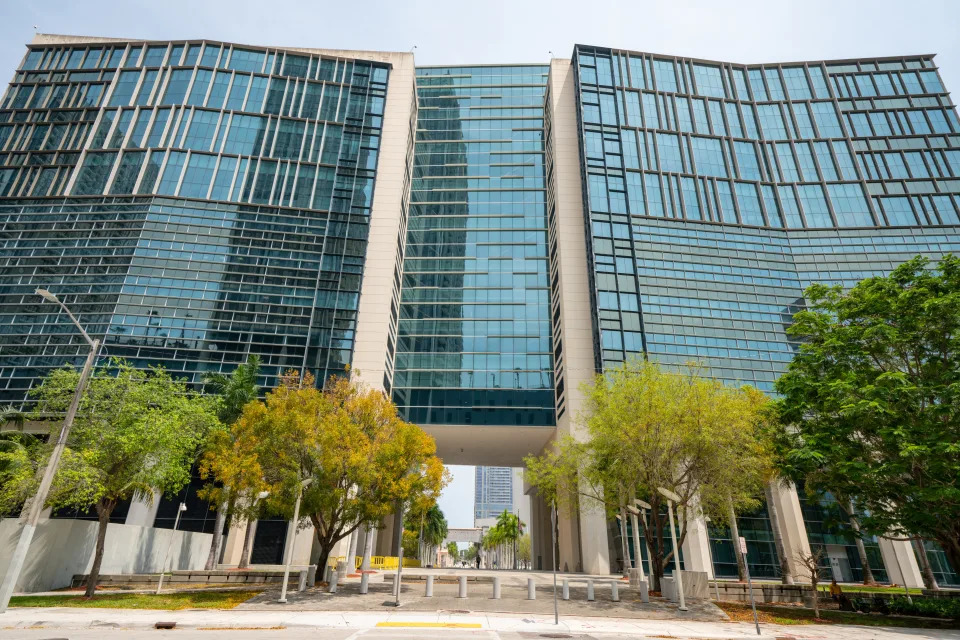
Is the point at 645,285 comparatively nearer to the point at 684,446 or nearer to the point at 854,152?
the point at 684,446

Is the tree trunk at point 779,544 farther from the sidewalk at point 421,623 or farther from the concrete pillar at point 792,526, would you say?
the sidewalk at point 421,623

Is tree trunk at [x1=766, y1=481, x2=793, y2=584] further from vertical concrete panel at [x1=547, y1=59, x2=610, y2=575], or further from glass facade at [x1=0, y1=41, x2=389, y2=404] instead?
glass facade at [x1=0, y1=41, x2=389, y2=404]

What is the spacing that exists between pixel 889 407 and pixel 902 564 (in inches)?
1172

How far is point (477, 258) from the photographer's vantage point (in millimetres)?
61719

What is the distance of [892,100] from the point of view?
67500mm

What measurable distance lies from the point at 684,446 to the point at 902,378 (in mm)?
10022

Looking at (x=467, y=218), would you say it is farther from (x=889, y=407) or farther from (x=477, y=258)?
(x=889, y=407)

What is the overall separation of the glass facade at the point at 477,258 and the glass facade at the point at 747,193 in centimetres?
896

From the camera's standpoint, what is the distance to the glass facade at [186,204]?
162 feet

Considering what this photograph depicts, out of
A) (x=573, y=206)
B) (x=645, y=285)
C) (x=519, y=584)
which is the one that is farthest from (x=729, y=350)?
(x=519, y=584)

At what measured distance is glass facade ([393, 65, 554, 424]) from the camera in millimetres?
54000

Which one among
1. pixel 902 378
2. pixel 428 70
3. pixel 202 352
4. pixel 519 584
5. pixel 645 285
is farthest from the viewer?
pixel 428 70

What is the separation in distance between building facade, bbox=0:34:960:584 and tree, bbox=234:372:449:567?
22621 mm

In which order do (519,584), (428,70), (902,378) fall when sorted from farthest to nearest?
(428,70), (519,584), (902,378)
